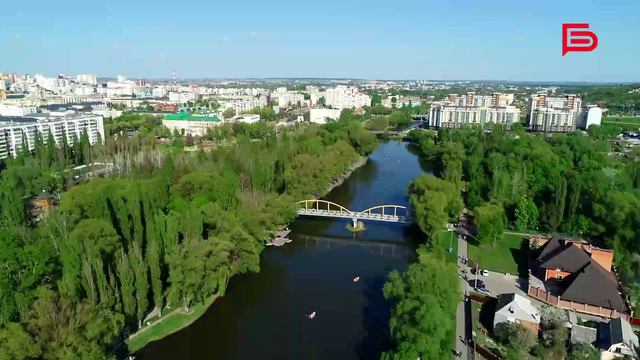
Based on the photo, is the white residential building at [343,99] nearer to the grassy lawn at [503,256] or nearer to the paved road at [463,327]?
the grassy lawn at [503,256]

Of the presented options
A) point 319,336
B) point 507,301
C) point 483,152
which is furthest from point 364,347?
point 483,152

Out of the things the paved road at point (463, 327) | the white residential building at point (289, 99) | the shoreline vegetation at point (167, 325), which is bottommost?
the shoreline vegetation at point (167, 325)

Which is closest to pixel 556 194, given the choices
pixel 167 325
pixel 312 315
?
pixel 312 315

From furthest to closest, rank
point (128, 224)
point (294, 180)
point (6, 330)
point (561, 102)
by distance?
1. point (561, 102)
2. point (294, 180)
3. point (128, 224)
4. point (6, 330)

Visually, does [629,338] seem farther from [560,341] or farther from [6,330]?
[6,330]

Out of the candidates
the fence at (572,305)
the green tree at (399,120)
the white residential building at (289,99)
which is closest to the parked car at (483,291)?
the fence at (572,305)

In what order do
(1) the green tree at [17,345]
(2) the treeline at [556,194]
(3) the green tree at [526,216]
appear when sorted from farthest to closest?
(3) the green tree at [526,216] < (2) the treeline at [556,194] < (1) the green tree at [17,345]

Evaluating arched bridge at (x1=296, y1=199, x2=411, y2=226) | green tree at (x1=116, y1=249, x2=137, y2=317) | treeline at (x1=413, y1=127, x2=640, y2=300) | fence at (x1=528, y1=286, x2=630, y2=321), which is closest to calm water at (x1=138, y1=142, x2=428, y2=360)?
arched bridge at (x1=296, y1=199, x2=411, y2=226)
